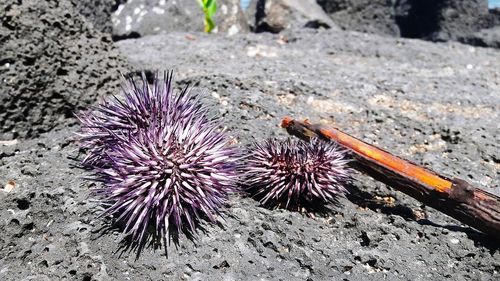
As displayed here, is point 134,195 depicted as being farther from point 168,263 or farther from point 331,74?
point 331,74

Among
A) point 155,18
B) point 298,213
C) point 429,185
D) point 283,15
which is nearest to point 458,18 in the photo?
point 283,15

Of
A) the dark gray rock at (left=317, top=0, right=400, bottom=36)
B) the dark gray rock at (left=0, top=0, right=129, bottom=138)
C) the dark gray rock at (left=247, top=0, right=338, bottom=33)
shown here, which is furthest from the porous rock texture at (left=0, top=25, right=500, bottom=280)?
the dark gray rock at (left=317, top=0, right=400, bottom=36)

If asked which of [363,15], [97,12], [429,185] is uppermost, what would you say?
[97,12]

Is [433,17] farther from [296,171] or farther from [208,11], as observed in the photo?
[296,171]

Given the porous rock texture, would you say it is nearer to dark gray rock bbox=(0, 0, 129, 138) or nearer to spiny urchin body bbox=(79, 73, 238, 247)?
spiny urchin body bbox=(79, 73, 238, 247)

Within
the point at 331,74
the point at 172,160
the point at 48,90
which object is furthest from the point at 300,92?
the point at 172,160

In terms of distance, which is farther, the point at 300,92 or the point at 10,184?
the point at 300,92
